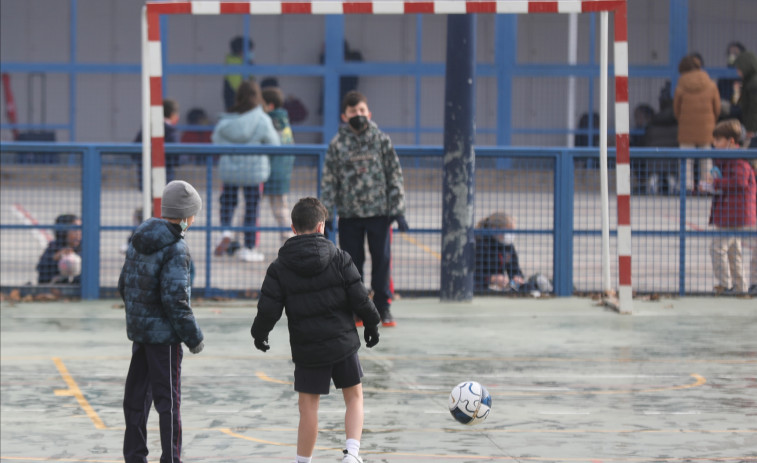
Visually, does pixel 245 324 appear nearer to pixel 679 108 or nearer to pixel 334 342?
pixel 334 342

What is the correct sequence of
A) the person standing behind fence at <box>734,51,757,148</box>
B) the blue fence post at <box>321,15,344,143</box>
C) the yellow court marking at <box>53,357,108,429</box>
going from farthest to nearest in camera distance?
the blue fence post at <box>321,15,344,143</box> < the person standing behind fence at <box>734,51,757,148</box> < the yellow court marking at <box>53,357,108,429</box>

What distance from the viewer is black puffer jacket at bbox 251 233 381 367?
6.05m

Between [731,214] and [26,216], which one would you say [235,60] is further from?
[731,214]

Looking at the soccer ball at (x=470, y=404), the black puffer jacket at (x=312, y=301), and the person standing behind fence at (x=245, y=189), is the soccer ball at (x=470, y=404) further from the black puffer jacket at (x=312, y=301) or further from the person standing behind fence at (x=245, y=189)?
the person standing behind fence at (x=245, y=189)

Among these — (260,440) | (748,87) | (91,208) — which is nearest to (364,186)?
(91,208)


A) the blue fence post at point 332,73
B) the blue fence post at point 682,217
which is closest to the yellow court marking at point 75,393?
the blue fence post at point 682,217

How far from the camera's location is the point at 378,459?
6406 millimetres

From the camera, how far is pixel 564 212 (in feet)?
40.3

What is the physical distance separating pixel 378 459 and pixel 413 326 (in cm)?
429

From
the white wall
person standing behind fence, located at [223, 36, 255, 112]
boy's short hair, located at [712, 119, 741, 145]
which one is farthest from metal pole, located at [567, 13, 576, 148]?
boy's short hair, located at [712, 119, 741, 145]

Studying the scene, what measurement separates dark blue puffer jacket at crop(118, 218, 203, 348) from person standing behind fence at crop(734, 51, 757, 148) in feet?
46.1

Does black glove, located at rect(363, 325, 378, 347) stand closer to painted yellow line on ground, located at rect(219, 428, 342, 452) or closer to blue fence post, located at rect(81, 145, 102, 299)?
painted yellow line on ground, located at rect(219, 428, 342, 452)

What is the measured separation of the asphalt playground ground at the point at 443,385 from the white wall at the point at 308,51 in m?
13.3

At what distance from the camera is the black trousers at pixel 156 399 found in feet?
19.6
